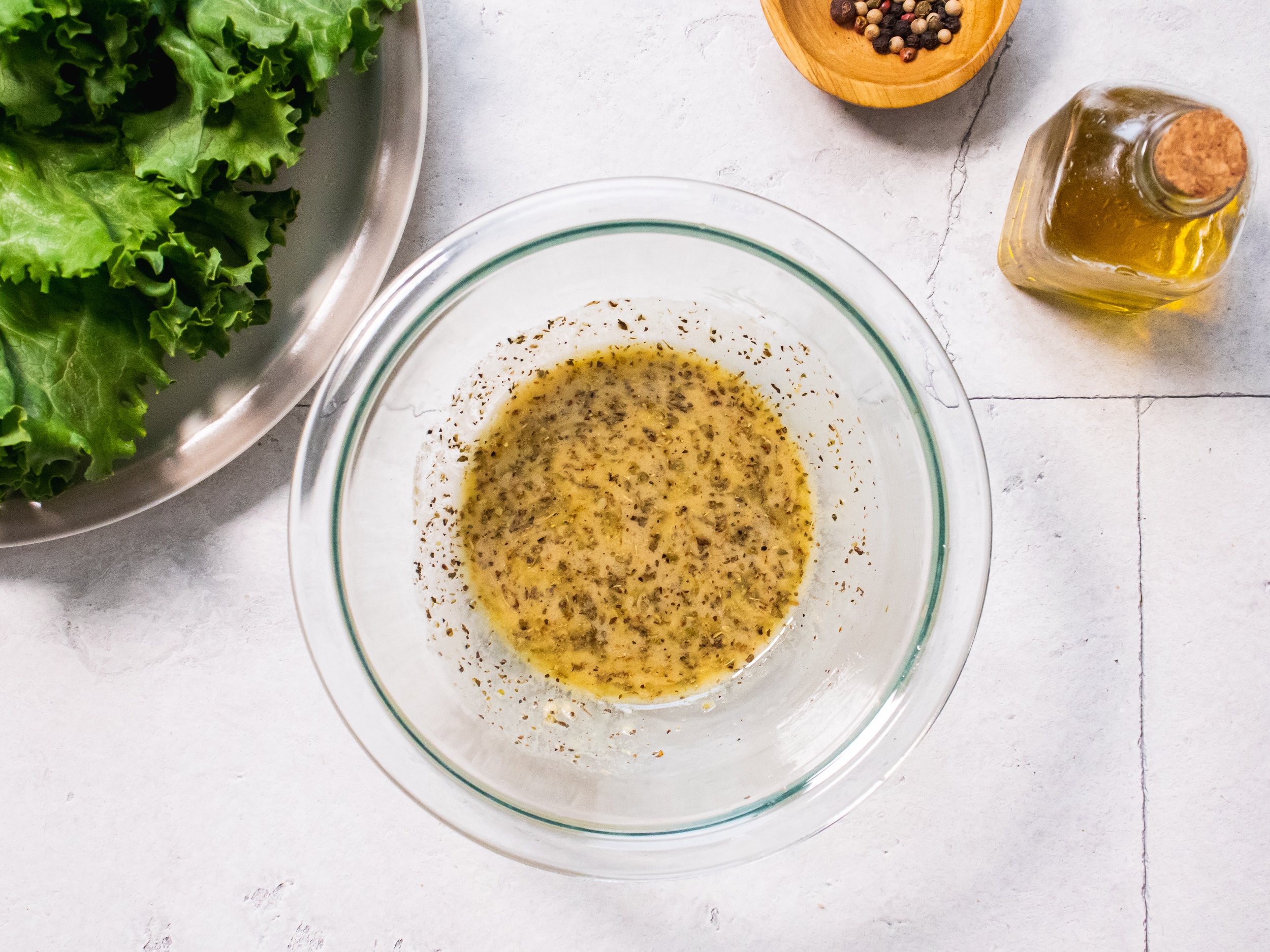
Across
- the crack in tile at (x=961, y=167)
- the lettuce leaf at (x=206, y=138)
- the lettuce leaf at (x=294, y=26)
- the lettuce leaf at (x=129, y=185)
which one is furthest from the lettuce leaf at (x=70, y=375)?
the crack in tile at (x=961, y=167)

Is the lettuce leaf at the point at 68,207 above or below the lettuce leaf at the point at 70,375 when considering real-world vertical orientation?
above

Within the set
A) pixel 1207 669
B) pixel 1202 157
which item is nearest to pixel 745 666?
pixel 1207 669

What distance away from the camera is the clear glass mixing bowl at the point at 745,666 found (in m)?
0.83

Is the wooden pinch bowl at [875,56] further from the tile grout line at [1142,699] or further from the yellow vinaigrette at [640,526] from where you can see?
the tile grout line at [1142,699]

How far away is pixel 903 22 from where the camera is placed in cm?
96

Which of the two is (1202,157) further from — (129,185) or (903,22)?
(129,185)

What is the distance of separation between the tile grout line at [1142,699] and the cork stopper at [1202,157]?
299mm

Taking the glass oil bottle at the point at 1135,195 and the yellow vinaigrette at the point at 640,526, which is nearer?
the glass oil bottle at the point at 1135,195

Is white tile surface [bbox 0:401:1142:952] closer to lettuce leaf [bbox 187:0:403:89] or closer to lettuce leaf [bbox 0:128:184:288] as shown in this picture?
lettuce leaf [bbox 0:128:184:288]

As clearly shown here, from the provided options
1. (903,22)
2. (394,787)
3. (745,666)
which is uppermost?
(903,22)

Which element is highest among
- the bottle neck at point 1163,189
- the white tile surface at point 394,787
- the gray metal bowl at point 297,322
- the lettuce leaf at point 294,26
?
the lettuce leaf at point 294,26

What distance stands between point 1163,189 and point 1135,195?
4 centimetres

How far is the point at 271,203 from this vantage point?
88cm

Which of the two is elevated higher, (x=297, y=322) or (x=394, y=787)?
(x=297, y=322)
